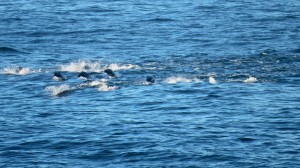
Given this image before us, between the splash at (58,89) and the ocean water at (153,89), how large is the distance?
0.09m

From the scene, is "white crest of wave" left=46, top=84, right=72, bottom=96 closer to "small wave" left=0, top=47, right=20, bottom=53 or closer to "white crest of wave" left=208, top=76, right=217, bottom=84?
"white crest of wave" left=208, top=76, right=217, bottom=84

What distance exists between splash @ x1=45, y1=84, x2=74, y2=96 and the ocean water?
0.09m

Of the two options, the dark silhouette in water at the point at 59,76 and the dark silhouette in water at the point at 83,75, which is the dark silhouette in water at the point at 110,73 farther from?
the dark silhouette in water at the point at 59,76

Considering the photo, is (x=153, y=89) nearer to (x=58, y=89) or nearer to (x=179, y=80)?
(x=179, y=80)

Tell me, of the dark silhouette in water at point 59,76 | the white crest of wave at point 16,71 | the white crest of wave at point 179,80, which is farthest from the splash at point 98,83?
the white crest of wave at point 16,71

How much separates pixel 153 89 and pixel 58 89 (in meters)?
5.78

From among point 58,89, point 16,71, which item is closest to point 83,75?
point 58,89

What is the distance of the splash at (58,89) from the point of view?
172 feet

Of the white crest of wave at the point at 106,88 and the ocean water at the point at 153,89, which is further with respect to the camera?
the white crest of wave at the point at 106,88

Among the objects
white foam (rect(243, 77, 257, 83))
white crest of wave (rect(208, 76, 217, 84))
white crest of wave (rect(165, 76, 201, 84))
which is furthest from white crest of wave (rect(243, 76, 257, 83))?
white crest of wave (rect(165, 76, 201, 84))

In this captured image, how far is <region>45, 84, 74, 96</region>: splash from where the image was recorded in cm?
5250

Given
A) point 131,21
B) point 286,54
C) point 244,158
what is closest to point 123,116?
point 244,158

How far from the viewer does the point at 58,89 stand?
52844 millimetres

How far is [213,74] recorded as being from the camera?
184ft
